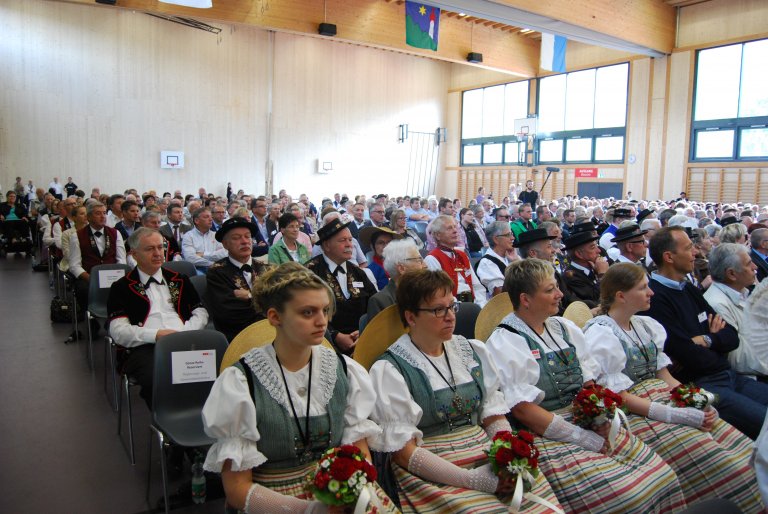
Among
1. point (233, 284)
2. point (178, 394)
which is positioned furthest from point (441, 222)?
point (178, 394)

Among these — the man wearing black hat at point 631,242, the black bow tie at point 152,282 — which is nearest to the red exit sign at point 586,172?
the man wearing black hat at point 631,242

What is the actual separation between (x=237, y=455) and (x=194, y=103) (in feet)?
62.1

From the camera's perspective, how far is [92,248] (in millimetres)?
5473

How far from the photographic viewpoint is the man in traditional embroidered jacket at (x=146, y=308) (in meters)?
3.20

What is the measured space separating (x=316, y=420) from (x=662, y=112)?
18.2 meters

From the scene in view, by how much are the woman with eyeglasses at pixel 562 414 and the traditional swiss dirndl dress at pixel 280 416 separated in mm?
712

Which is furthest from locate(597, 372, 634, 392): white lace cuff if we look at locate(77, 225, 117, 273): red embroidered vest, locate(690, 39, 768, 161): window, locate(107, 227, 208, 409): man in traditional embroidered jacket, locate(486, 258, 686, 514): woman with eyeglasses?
locate(690, 39, 768, 161): window

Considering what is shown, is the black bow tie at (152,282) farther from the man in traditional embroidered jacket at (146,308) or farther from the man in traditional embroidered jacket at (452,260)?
the man in traditional embroidered jacket at (452,260)

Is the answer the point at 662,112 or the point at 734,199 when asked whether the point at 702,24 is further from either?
the point at 734,199

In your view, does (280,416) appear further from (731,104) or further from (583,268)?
(731,104)

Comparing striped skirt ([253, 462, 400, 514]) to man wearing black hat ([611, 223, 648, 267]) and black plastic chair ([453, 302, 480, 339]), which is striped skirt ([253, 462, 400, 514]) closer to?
black plastic chair ([453, 302, 480, 339])

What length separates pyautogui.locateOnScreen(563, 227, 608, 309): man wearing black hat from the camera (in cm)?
446

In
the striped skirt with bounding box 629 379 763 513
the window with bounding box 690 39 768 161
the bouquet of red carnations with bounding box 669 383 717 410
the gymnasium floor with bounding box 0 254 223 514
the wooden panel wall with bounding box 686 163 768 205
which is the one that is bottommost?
the gymnasium floor with bounding box 0 254 223 514

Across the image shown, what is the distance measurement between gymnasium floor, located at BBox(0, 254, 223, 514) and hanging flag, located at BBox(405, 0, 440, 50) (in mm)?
9103
